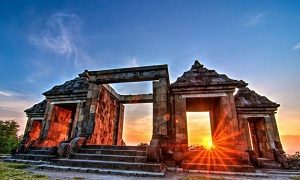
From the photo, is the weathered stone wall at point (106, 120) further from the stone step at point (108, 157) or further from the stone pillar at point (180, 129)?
the stone pillar at point (180, 129)

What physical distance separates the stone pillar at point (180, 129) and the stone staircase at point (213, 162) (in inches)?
15.9

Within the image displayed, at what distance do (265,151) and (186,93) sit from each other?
9.06 m

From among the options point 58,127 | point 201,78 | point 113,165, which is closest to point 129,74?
point 201,78

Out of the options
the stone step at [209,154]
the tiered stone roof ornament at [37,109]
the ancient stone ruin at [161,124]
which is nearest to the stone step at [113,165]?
the ancient stone ruin at [161,124]

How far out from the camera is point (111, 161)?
22.0 ft

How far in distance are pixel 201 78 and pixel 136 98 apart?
609 centimetres

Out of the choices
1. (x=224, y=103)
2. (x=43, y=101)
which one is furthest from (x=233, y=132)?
(x=43, y=101)

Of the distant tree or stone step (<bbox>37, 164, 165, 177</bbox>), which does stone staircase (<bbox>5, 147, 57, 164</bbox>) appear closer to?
stone step (<bbox>37, 164, 165, 177</bbox>)

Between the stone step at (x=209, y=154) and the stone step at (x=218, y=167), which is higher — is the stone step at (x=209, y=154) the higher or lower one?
the higher one

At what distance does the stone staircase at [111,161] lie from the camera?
5.75 metres

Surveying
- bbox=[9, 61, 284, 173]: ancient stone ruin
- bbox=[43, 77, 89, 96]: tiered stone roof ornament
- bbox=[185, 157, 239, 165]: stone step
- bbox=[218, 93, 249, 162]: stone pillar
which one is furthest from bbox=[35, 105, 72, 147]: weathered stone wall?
bbox=[218, 93, 249, 162]: stone pillar

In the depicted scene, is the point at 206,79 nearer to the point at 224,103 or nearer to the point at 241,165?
the point at 224,103

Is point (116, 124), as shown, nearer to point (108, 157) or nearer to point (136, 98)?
point (136, 98)

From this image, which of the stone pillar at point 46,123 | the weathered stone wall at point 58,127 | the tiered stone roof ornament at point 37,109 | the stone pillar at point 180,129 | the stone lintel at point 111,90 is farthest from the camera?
the tiered stone roof ornament at point 37,109
